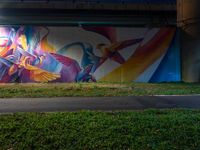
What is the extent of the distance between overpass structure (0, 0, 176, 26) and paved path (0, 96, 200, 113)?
2072 cm

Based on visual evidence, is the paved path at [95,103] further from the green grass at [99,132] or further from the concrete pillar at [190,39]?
the concrete pillar at [190,39]

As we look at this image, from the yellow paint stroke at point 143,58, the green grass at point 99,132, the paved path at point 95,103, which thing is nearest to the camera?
the green grass at point 99,132

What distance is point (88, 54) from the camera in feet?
68.8

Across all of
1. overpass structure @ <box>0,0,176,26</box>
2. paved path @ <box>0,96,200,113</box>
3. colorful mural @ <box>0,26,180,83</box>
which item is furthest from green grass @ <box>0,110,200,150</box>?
overpass structure @ <box>0,0,176,26</box>

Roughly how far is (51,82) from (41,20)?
1602cm

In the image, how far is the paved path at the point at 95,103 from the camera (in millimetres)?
10969

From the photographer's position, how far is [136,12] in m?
34.5

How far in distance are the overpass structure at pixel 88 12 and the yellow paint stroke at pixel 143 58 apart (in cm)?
1198

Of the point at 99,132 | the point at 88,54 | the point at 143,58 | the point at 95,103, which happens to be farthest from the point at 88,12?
the point at 99,132

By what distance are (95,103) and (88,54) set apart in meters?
9.13

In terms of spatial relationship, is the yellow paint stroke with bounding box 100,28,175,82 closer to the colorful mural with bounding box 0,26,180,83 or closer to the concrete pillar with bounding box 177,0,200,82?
the colorful mural with bounding box 0,26,180,83

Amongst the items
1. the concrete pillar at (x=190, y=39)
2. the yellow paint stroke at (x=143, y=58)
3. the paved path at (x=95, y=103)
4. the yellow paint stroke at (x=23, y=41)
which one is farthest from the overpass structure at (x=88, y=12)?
the paved path at (x=95, y=103)

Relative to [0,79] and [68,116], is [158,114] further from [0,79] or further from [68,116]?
[0,79]

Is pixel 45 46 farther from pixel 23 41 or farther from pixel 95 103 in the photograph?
pixel 95 103
